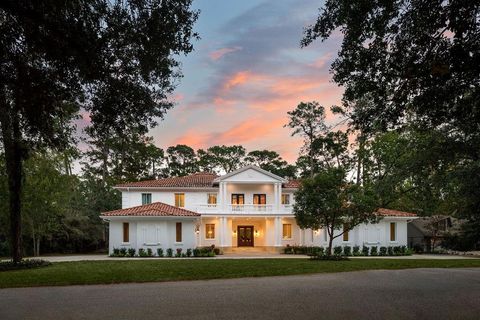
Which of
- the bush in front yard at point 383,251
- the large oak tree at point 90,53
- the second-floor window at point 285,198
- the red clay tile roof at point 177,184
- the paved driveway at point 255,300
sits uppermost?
the large oak tree at point 90,53

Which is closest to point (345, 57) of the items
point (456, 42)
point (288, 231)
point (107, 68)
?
point (456, 42)

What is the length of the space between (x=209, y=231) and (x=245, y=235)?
3.77 metres

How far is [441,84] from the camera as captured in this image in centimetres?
825

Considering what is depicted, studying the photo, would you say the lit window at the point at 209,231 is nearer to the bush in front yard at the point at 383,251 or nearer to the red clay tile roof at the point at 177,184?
the red clay tile roof at the point at 177,184

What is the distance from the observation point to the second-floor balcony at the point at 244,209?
38062 mm

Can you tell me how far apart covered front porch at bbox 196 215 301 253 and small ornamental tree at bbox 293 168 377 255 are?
10605mm

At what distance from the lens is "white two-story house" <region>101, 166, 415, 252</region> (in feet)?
123

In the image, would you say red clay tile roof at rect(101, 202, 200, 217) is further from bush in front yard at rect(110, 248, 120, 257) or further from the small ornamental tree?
the small ornamental tree

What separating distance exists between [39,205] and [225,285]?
75.8ft

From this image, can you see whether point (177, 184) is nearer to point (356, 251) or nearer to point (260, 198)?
point (260, 198)

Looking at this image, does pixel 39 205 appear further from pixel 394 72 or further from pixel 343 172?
pixel 394 72

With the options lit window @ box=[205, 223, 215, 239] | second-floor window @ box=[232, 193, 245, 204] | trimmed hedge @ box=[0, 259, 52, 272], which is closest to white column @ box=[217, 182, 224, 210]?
second-floor window @ box=[232, 193, 245, 204]

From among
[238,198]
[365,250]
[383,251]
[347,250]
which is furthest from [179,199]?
[383,251]

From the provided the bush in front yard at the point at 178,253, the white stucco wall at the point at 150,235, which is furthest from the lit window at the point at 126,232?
the bush in front yard at the point at 178,253
